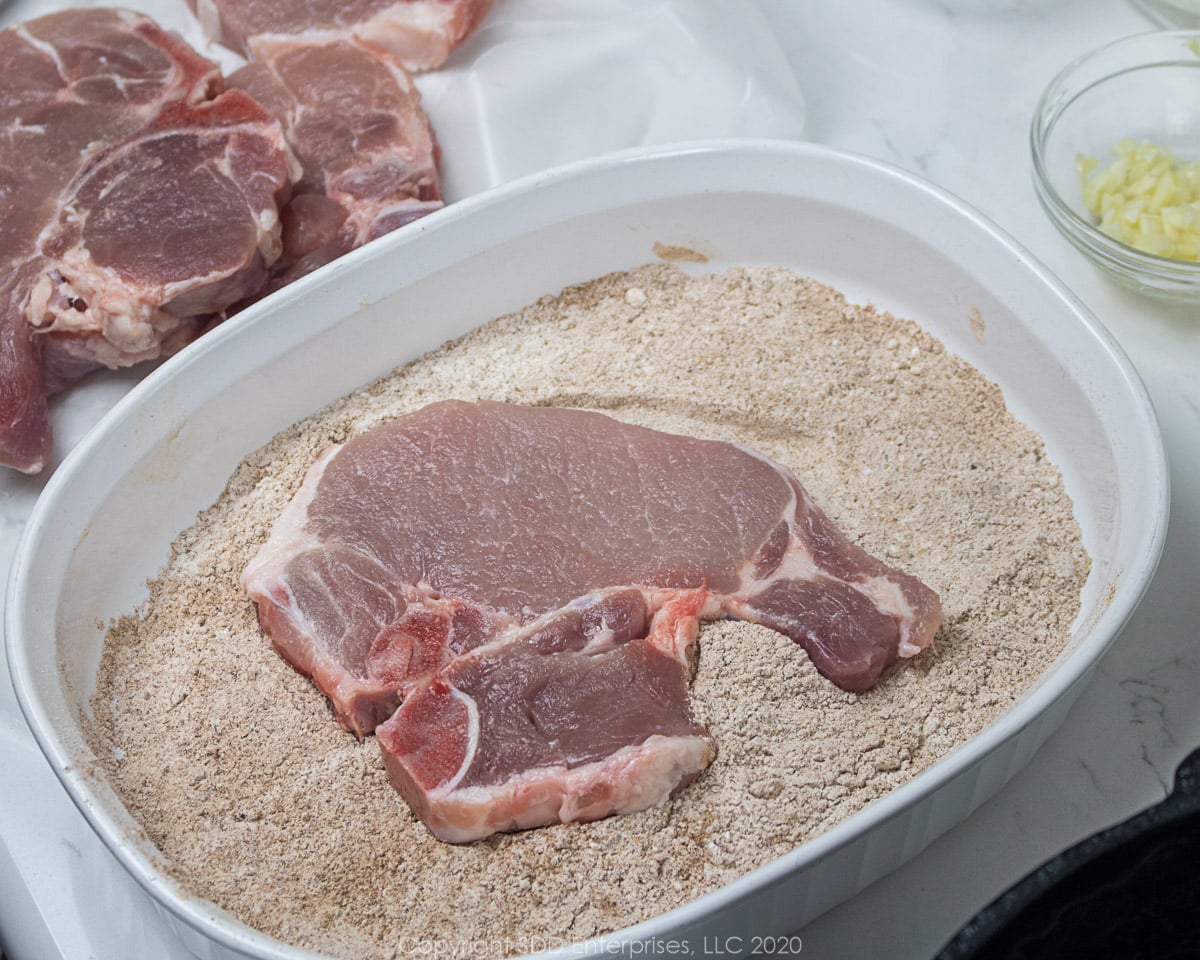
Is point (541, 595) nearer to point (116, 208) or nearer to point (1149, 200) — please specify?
point (116, 208)

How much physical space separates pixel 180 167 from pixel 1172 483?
152 centimetres

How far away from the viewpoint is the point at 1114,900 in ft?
3.15

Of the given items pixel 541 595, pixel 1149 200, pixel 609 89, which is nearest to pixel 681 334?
pixel 541 595

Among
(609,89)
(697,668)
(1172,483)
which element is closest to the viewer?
(697,668)

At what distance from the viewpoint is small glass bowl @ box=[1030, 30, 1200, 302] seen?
2.02 meters

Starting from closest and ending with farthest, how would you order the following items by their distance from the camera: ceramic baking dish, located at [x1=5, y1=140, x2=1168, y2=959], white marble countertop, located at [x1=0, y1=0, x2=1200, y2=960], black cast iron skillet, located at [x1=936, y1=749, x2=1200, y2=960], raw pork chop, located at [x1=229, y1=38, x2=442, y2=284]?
1. black cast iron skillet, located at [x1=936, y1=749, x2=1200, y2=960]
2. ceramic baking dish, located at [x1=5, y1=140, x2=1168, y2=959]
3. white marble countertop, located at [x1=0, y1=0, x2=1200, y2=960]
4. raw pork chop, located at [x1=229, y1=38, x2=442, y2=284]

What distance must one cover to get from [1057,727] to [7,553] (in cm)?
141

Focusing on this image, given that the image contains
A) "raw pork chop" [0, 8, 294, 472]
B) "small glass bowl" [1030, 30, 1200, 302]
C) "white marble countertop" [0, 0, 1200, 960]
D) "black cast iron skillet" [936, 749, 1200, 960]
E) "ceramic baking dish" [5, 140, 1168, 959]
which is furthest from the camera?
"small glass bowl" [1030, 30, 1200, 302]

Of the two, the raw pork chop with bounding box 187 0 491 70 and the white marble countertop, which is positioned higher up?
the raw pork chop with bounding box 187 0 491 70

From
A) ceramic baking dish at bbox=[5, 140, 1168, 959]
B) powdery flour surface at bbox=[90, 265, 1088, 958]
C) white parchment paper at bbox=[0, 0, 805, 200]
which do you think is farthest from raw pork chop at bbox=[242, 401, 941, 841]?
white parchment paper at bbox=[0, 0, 805, 200]

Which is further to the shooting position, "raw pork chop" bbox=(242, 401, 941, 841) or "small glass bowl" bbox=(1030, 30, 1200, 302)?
"small glass bowl" bbox=(1030, 30, 1200, 302)

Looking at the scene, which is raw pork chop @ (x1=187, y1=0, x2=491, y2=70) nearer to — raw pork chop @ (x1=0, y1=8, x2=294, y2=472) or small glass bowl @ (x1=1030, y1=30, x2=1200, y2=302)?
raw pork chop @ (x1=0, y1=8, x2=294, y2=472)

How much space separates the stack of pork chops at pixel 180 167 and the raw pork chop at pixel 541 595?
1.41 ft

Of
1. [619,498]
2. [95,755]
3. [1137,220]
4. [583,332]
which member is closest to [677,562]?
[619,498]
